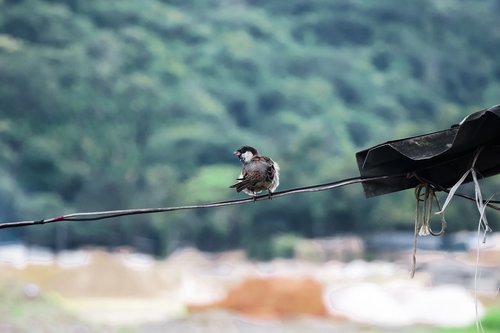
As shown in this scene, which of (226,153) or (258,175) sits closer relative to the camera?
(258,175)

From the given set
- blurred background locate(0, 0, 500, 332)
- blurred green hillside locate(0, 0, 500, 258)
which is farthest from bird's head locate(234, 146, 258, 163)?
blurred green hillside locate(0, 0, 500, 258)

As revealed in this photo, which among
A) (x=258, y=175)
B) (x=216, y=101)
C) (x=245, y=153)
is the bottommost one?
(x=258, y=175)

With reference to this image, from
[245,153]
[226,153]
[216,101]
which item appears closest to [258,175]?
[245,153]

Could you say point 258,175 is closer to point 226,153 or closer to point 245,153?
point 245,153

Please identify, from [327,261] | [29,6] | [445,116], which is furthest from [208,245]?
[29,6]

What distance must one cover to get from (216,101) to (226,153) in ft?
25.5

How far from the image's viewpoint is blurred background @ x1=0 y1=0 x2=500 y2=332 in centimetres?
3072

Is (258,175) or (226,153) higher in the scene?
(226,153)

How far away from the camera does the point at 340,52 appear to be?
66188mm

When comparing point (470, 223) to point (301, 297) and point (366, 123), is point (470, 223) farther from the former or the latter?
point (366, 123)

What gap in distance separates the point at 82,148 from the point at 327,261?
52.2ft

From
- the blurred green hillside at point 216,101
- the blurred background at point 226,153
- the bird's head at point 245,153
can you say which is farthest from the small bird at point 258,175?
the blurred green hillside at point 216,101

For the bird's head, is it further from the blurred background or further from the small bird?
the blurred background

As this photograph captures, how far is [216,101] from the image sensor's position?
201ft
